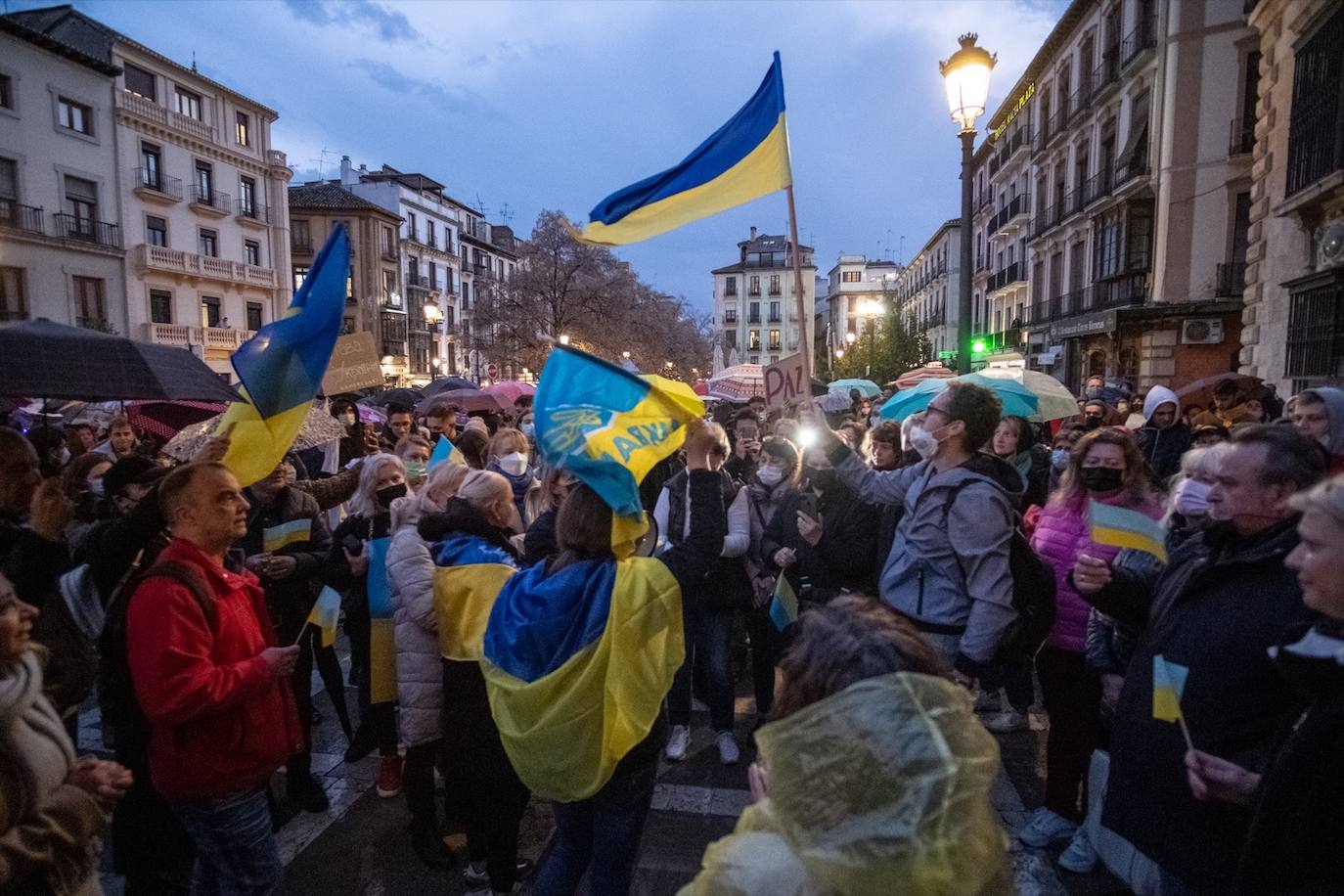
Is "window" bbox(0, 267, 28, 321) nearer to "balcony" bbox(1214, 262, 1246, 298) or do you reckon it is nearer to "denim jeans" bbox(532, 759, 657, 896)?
"denim jeans" bbox(532, 759, 657, 896)

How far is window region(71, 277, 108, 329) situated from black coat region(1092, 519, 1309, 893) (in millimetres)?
30928

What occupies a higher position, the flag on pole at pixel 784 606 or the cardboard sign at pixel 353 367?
the cardboard sign at pixel 353 367

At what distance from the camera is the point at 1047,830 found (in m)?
3.41

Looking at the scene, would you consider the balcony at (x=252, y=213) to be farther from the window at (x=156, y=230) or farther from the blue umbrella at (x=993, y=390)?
the blue umbrella at (x=993, y=390)

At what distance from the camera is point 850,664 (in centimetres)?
132

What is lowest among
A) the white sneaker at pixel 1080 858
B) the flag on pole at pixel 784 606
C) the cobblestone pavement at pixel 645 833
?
the cobblestone pavement at pixel 645 833

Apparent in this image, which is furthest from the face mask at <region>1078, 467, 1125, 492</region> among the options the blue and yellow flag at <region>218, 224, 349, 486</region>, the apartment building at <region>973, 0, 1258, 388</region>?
the apartment building at <region>973, 0, 1258, 388</region>

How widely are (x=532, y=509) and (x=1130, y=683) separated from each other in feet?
10.8

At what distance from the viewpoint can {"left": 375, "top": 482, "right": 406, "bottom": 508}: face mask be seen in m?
3.96

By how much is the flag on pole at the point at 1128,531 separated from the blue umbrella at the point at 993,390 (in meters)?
3.65

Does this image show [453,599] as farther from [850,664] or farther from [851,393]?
[851,393]

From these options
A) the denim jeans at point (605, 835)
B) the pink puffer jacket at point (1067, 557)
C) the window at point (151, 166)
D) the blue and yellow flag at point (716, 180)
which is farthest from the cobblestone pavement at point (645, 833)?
the window at point (151, 166)

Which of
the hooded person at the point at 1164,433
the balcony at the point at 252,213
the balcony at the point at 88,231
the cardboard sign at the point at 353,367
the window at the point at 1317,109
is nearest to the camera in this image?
the cardboard sign at the point at 353,367

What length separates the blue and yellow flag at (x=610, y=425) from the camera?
94.9 inches
